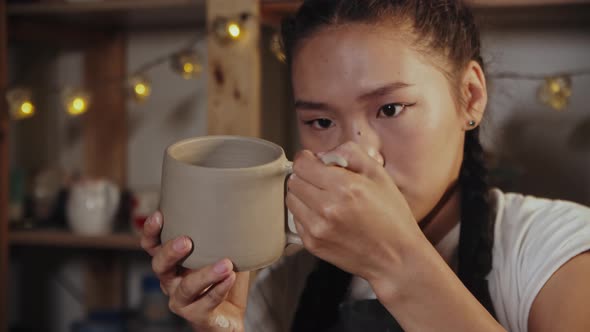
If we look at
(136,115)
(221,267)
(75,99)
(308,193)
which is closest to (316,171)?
(308,193)

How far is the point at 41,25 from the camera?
1.62 metres

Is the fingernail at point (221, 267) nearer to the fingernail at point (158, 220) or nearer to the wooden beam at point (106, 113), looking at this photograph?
the fingernail at point (158, 220)

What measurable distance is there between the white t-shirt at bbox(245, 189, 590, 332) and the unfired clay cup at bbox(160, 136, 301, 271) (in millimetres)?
316

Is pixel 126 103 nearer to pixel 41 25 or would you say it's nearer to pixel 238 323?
pixel 41 25

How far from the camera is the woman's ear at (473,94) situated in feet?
2.87

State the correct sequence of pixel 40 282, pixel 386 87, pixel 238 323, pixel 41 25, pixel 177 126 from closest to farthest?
pixel 386 87 → pixel 238 323 → pixel 41 25 → pixel 177 126 → pixel 40 282

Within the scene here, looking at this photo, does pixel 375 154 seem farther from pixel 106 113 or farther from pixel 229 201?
pixel 106 113

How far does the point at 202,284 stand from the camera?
2.36 ft

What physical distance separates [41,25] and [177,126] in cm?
45

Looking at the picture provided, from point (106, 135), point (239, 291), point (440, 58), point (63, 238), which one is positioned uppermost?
point (440, 58)

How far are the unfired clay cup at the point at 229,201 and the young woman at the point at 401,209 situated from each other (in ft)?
0.07

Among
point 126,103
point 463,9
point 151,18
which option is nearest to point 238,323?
point 463,9

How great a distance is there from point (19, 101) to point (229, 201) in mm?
1039

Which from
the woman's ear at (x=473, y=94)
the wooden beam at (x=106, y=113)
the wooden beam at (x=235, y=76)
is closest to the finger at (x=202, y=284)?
the woman's ear at (x=473, y=94)
